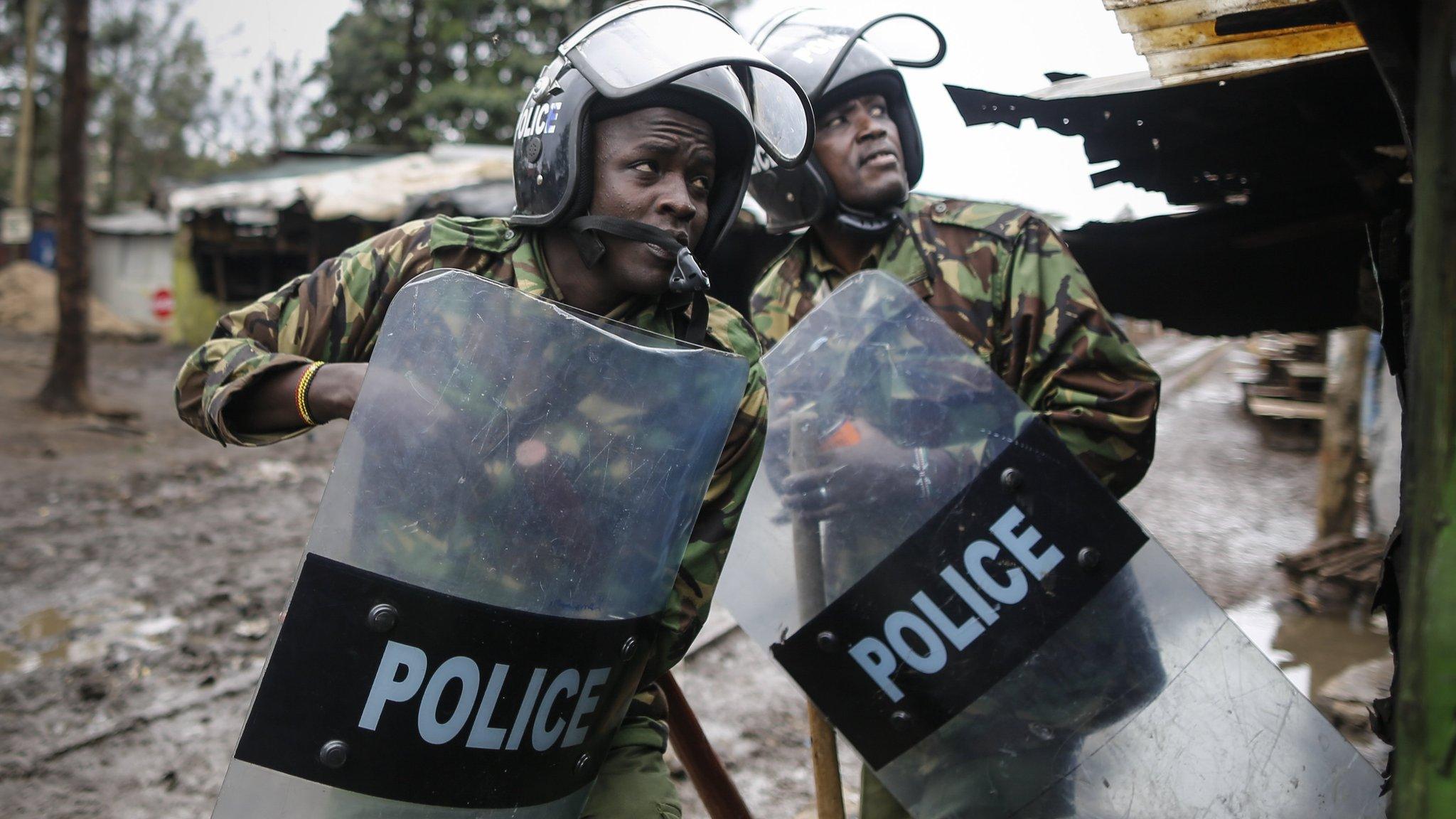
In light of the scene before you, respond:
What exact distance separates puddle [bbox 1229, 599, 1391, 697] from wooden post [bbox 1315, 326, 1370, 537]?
1131 millimetres

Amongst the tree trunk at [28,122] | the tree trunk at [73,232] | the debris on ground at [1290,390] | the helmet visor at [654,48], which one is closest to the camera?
the helmet visor at [654,48]

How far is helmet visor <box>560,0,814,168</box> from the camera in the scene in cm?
171

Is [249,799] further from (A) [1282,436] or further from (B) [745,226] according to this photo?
(A) [1282,436]

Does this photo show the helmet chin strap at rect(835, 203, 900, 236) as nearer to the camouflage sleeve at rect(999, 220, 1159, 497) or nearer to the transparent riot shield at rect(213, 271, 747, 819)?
the camouflage sleeve at rect(999, 220, 1159, 497)

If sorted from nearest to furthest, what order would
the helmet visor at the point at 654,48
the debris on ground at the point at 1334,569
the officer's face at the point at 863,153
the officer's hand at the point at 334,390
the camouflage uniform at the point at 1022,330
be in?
the officer's hand at the point at 334,390
the helmet visor at the point at 654,48
the camouflage uniform at the point at 1022,330
the officer's face at the point at 863,153
the debris on ground at the point at 1334,569

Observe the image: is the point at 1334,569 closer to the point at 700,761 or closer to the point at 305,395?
the point at 700,761

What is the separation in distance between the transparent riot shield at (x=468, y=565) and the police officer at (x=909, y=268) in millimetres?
682

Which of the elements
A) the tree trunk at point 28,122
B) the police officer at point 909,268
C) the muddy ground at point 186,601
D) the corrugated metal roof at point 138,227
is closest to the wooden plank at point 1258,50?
the police officer at point 909,268

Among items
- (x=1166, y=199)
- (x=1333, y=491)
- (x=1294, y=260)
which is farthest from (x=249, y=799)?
(x=1333, y=491)

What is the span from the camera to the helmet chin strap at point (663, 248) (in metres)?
1.74

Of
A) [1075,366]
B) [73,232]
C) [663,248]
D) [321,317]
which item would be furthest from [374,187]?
[663,248]

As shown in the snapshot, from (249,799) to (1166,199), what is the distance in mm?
2484

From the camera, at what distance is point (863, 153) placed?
2646 mm

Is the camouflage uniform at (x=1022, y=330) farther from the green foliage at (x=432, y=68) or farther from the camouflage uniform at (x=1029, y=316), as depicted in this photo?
the green foliage at (x=432, y=68)
